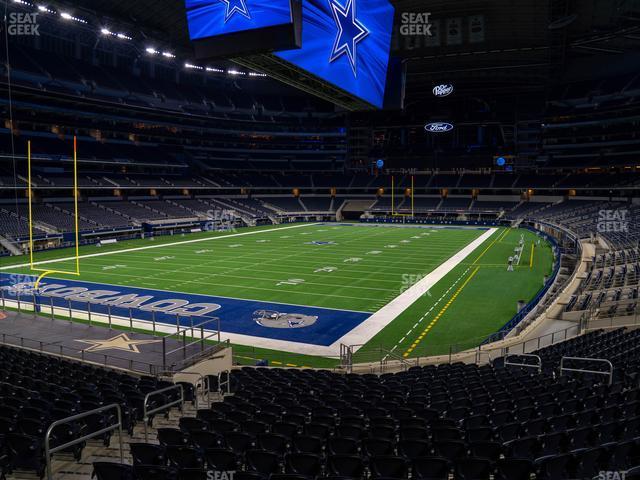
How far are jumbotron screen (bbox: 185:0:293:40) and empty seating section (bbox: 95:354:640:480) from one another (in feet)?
30.8

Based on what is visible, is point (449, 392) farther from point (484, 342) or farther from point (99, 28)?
point (99, 28)

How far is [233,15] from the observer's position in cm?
1332

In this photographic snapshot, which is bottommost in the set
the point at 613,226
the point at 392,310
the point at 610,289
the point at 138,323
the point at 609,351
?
the point at 138,323

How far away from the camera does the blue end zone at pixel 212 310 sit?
1950 cm

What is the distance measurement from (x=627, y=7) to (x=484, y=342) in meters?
40.5

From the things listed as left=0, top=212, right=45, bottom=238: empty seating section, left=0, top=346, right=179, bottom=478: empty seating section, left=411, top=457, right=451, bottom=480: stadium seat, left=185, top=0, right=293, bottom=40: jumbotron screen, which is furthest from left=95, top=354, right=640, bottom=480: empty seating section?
left=0, top=212, right=45, bottom=238: empty seating section

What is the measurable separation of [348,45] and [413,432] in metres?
13.7

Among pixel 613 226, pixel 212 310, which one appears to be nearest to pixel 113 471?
pixel 212 310

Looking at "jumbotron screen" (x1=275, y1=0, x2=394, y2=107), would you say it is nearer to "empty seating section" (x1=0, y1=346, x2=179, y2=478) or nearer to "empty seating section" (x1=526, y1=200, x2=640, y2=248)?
"empty seating section" (x1=0, y1=346, x2=179, y2=478)

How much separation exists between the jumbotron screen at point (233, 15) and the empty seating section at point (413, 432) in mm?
9378

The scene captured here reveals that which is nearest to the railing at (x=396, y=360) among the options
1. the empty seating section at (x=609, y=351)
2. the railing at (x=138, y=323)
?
the empty seating section at (x=609, y=351)

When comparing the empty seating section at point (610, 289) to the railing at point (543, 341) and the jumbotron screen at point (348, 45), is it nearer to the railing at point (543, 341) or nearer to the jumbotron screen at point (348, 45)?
the railing at point (543, 341)

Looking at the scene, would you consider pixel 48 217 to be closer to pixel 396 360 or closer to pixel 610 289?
pixel 396 360

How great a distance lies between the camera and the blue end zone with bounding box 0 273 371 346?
64.0ft
